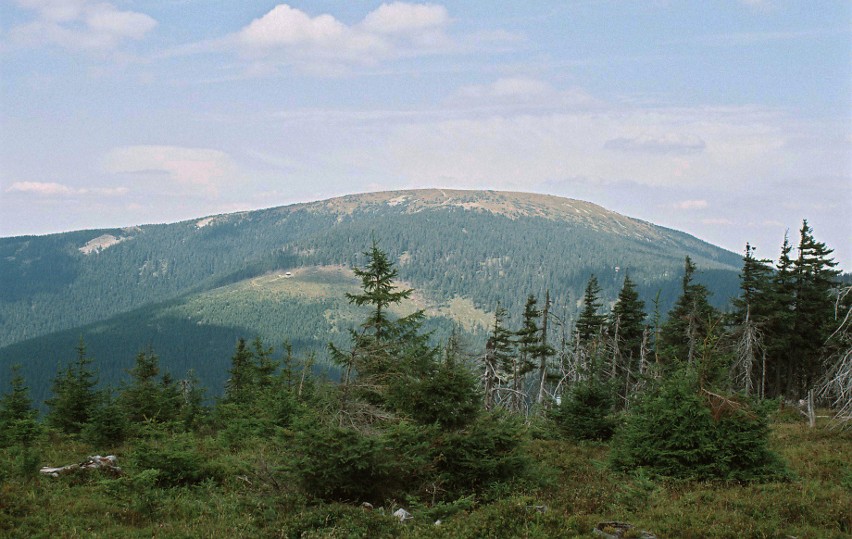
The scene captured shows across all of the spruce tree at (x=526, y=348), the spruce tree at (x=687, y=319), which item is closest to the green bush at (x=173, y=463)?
the spruce tree at (x=526, y=348)

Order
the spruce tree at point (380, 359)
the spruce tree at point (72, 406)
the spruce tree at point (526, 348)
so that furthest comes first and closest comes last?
the spruce tree at point (526, 348) < the spruce tree at point (72, 406) < the spruce tree at point (380, 359)

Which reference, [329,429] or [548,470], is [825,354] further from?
[329,429]

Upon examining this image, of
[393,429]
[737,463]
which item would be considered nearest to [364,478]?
[393,429]

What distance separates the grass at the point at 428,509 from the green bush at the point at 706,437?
0.55 metres

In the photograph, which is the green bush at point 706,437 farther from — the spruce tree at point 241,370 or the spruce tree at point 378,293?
the spruce tree at point 241,370

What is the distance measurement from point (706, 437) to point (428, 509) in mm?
7652

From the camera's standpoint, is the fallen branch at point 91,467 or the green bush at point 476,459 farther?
the fallen branch at point 91,467

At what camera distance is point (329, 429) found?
38.0 ft

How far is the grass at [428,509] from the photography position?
1007cm

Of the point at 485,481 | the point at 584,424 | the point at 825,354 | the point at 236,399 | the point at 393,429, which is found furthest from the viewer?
the point at 825,354

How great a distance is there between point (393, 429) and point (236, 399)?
83.0 ft

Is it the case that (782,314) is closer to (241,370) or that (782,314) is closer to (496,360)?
(496,360)

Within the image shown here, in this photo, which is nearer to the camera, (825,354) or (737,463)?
(737,463)

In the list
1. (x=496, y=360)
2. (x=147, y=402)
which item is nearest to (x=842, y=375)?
(x=496, y=360)
